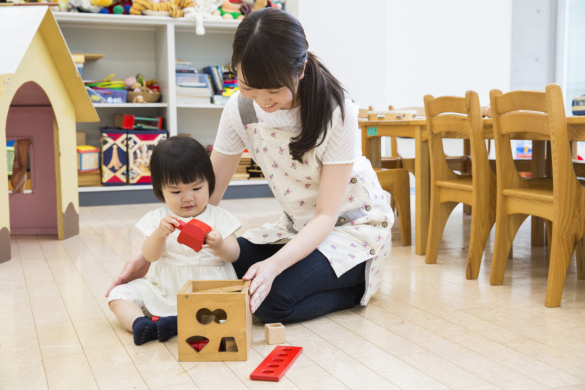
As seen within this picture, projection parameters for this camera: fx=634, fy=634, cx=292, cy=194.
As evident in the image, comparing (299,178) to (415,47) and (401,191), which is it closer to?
(401,191)

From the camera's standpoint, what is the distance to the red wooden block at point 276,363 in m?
1.43

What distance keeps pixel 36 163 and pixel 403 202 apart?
1.96 meters

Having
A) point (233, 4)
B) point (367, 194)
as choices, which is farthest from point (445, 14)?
point (367, 194)

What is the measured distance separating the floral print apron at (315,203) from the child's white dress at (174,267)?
0.62 ft

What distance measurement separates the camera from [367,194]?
6.41 ft

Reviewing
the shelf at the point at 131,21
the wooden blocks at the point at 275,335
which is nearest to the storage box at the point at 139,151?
the shelf at the point at 131,21

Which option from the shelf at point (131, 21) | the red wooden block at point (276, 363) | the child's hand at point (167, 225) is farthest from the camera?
the shelf at point (131, 21)

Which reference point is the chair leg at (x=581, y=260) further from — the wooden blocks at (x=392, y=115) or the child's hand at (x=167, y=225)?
the child's hand at (x=167, y=225)

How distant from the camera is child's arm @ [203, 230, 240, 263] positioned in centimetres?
166

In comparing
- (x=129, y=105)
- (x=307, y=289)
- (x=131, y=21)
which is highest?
(x=131, y=21)

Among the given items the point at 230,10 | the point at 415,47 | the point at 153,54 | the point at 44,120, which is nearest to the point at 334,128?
the point at 44,120

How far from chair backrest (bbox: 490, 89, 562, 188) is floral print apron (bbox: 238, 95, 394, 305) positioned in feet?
1.81

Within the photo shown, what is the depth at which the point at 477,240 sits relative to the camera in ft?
7.97

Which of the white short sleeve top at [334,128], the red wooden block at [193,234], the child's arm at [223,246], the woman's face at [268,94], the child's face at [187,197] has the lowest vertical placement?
the child's arm at [223,246]
